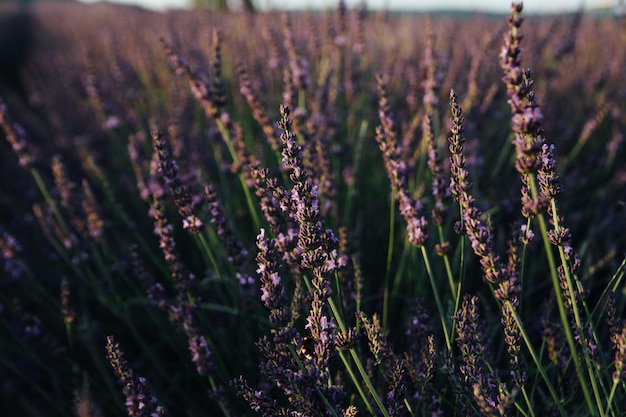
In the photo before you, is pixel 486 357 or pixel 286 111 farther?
pixel 486 357

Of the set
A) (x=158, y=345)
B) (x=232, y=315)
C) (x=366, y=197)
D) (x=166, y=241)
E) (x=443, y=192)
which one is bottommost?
(x=158, y=345)

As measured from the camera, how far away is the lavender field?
1.22 metres

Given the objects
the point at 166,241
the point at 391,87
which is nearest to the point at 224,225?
the point at 166,241

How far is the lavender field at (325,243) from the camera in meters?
1.22

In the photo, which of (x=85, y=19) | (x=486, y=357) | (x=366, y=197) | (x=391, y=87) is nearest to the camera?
(x=486, y=357)

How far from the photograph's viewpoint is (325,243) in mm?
1213

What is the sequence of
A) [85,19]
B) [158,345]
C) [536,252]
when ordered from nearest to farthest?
[158,345]
[536,252]
[85,19]

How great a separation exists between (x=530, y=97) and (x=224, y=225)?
101 cm

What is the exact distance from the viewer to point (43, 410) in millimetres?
2367

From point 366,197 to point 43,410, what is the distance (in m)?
1.99

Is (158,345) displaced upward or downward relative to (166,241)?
downward

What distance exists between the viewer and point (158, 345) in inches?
92.0

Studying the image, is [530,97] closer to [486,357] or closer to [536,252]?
[486,357]

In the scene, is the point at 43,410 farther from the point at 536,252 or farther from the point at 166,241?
the point at 536,252
